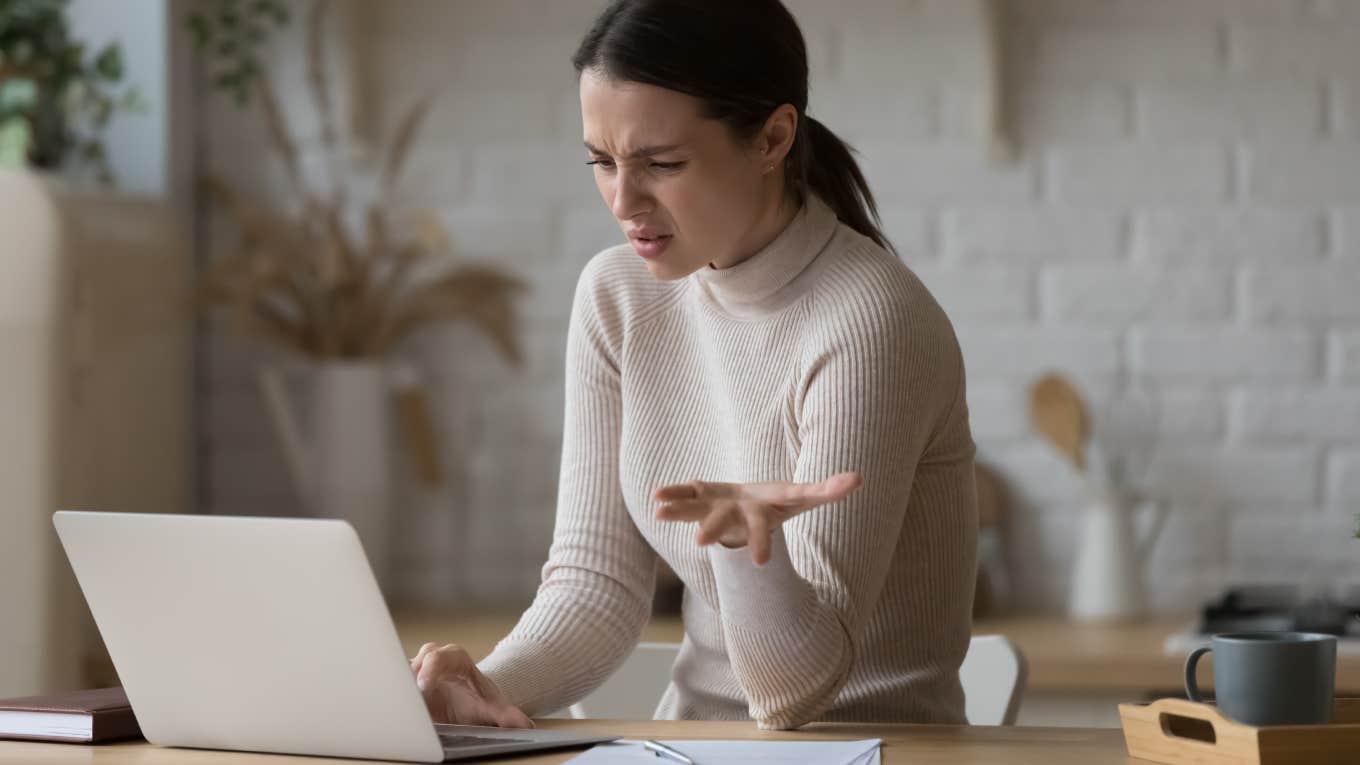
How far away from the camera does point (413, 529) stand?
2592mm

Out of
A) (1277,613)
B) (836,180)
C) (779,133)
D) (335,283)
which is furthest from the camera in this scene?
(335,283)

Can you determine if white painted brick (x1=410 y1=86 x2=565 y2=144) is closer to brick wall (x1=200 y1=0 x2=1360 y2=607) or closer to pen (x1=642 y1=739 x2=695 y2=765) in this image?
brick wall (x1=200 y1=0 x2=1360 y2=607)

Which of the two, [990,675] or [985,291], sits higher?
[985,291]

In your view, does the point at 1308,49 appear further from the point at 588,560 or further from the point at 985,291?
the point at 588,560

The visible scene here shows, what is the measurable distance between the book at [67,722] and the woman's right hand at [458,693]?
0.67ft

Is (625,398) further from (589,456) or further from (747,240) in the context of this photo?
(747,240)

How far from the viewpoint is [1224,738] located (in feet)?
3.35

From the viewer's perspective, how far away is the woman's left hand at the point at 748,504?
3.42 ft

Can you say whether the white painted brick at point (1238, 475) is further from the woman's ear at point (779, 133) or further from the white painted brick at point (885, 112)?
the woman's ear at point (779, 133)

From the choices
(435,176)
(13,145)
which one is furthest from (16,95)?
(435,176)

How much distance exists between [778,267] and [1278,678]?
0.54m

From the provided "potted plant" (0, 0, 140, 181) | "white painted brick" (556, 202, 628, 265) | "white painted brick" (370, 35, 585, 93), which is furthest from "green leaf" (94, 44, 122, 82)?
"white painted brick" (556, 202, 628, 265)

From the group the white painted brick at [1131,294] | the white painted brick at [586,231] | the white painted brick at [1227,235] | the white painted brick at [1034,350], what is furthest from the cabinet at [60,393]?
the white painted brick at [1227,235]

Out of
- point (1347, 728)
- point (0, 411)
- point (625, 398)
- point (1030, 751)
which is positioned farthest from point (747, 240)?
point (0, 411)
